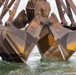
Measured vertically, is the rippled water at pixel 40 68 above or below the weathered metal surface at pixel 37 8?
below

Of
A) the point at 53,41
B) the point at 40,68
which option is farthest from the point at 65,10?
the point at 40,68

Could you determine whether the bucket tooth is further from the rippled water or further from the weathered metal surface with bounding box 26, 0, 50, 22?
the rippled water

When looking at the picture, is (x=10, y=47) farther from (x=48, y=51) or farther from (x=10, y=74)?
(x=48, y=51)

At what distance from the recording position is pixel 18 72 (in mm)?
14281

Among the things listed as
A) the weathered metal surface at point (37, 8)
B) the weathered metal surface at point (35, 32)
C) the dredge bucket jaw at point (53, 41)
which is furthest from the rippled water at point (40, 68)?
the weathered metal surface at point (37, 8)

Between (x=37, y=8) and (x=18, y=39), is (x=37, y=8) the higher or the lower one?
the higher one

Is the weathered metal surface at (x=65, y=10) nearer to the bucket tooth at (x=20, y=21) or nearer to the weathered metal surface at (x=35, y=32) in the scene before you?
the weathered metal surface at (x=35, y=32)

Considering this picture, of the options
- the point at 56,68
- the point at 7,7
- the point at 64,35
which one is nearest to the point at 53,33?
the point at 64,35

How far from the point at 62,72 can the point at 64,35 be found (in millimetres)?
2156

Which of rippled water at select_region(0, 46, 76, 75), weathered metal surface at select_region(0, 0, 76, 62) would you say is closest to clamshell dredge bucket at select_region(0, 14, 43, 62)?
weathered metal surface at select_region(0, 0, 76, 62)

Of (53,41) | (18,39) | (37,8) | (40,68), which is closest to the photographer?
(18,39)

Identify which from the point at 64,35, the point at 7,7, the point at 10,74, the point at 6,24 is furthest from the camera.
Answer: the point at 7,7

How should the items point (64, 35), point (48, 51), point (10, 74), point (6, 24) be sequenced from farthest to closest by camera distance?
point (48, 51) → point (64, 35) → point (6, 24) → point (10, 74)

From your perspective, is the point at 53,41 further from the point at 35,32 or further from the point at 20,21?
the point at 35,32
